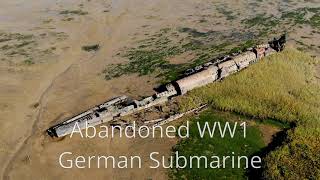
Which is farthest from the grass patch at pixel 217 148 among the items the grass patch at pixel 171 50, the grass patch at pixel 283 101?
the grass patch at pixel 171 50

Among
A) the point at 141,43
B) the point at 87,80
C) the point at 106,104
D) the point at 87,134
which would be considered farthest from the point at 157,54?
the point at 87,134

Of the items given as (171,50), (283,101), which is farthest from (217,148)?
(171,50)

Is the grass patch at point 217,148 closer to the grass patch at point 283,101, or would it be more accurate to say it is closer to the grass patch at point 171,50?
the grass patch at point 283,101

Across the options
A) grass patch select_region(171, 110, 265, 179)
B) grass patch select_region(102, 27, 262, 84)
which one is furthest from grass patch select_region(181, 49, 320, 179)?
grass patch select_region(102, 27, 262, 84)

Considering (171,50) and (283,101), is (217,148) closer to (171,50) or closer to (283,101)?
(283,101)

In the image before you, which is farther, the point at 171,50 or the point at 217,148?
the point at 171,50

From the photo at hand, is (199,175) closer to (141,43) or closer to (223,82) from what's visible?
(223,82)

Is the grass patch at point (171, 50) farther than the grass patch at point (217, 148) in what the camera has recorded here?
Yes

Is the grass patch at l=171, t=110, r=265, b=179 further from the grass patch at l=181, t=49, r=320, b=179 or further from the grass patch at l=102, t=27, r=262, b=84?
the grass patch at l=102, t=27, r=262, b=84
